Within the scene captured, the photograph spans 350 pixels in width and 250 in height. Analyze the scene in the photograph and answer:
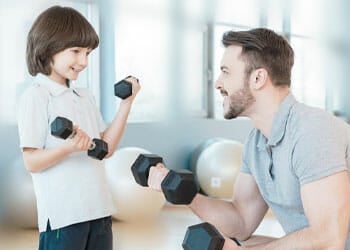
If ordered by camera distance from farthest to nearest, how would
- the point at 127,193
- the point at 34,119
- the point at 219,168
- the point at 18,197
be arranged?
1. the point at 219,168
2. the point at 127,193
3. the point at 18,197
4. the point at 34,119

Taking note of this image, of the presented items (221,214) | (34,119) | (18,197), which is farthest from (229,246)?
(18,197)

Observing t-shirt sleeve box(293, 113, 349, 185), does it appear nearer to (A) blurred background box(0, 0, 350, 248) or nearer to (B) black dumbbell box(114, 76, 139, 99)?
(B) black dumbbell box(114, 76, 139, 99)

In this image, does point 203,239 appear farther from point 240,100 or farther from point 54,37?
point 54,37

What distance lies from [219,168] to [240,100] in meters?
2.92

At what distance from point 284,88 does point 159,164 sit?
1.41ft

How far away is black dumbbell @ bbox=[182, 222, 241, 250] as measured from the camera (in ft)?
3.26

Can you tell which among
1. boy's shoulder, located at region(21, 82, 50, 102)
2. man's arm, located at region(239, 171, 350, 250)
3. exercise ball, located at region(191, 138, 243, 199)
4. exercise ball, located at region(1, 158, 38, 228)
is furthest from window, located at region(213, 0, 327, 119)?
man's arm, located at region(239, 171, 350, 250)

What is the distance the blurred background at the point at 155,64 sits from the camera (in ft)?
11.2

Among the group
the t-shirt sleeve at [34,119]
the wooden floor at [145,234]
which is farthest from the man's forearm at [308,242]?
the wooden floor at [145,234]

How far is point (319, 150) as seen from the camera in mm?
1211

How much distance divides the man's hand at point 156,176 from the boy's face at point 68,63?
0.53 m

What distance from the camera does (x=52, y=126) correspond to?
4.57ft

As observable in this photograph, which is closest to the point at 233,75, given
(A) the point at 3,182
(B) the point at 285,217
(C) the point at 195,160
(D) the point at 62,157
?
(B) the point at 285,217

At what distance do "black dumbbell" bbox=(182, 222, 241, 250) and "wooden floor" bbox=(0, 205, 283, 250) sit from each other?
194 centimetres
